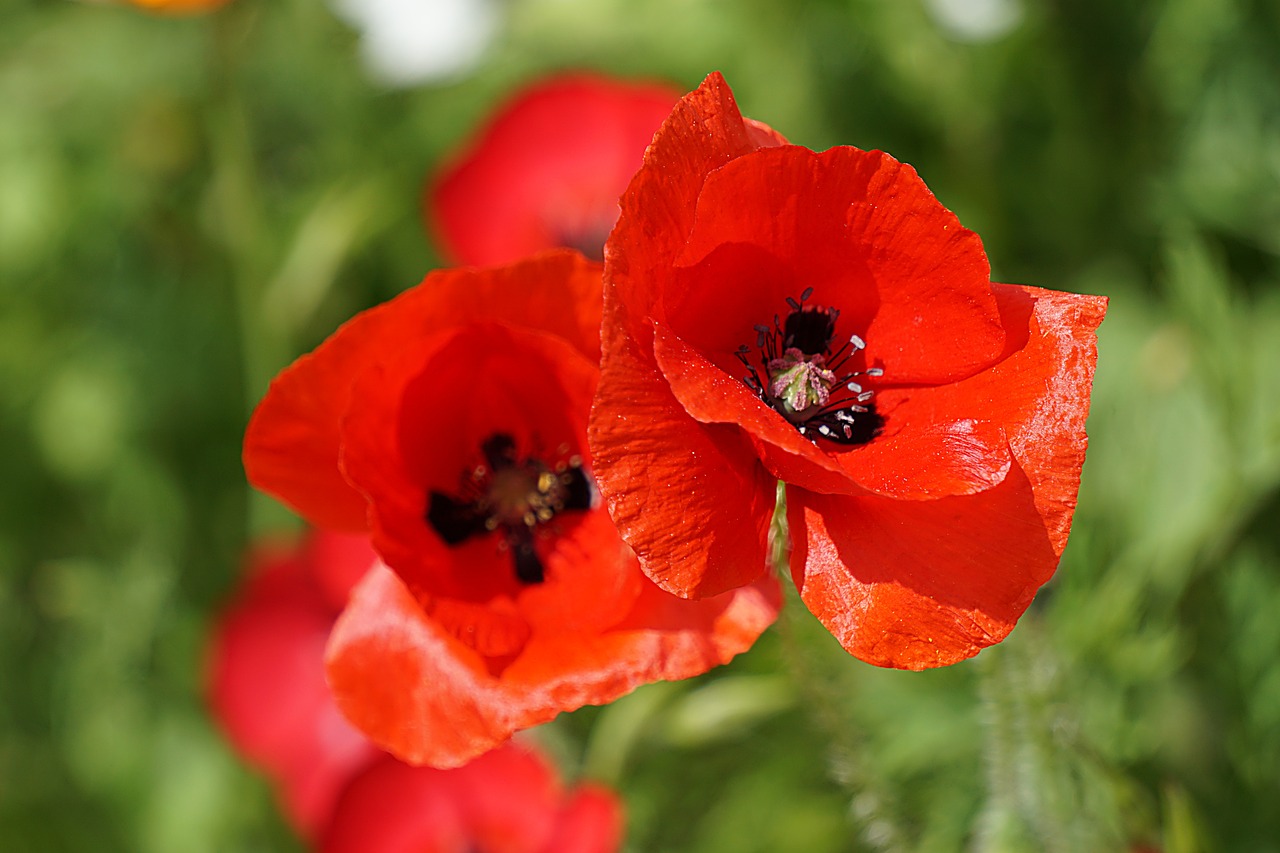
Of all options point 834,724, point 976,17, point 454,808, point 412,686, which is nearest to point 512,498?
point 412,686

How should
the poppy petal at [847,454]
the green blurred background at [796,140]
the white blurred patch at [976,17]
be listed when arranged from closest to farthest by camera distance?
1. the poppy petal at [847,454]
2. the green blurred background at [796,140]
3. the white blurred patch at [976,17]

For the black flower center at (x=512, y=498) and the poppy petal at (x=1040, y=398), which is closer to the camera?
the poppy petal at (x=1040, y=398)

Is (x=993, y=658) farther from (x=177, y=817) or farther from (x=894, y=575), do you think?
(x=177, y=817)

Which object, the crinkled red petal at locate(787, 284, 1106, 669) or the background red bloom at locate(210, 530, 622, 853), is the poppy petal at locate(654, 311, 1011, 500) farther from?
the background red bloom at locate(210, 530, 622, 853)

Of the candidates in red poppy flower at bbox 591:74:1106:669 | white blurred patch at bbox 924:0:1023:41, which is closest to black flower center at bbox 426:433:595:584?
red poppy flower at bbox 591:74:1106:669

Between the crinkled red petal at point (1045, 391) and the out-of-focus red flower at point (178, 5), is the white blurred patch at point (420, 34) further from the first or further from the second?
the crinkled red petal at point (1045, 391)

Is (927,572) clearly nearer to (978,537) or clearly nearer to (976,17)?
(978,537)

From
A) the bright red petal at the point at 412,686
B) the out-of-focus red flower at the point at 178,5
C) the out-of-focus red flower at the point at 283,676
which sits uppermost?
the out-of-focus red flower at the point at 178,5

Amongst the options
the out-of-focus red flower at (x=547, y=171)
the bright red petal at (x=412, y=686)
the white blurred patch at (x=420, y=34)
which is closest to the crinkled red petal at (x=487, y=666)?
the bright red petal at (x=412, y=686)

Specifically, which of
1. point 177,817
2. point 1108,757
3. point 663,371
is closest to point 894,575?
point 663,371
